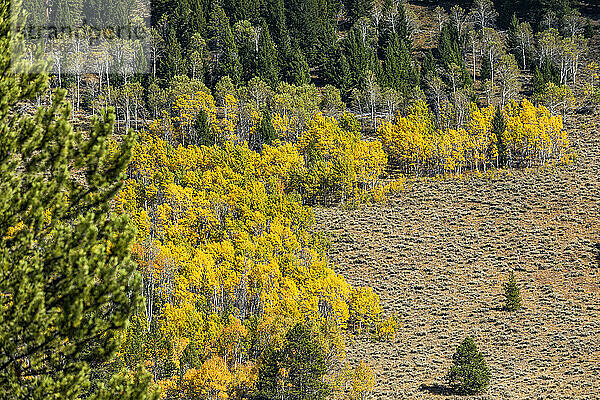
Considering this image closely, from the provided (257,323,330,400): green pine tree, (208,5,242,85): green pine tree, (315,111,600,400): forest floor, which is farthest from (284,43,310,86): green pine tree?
(257,323,330,400): green pine tree

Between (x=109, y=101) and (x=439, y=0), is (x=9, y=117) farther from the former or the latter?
(x=439, y=0)

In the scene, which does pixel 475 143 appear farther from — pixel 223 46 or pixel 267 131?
pixel 223 46

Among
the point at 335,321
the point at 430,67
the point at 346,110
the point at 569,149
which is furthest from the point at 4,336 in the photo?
the point at 430,67

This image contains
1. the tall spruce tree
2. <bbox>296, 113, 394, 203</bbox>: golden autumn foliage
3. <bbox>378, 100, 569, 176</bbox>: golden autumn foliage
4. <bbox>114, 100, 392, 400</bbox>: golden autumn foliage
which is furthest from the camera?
<bbox>378, 100, 569, 176</bbox>: golden autumn foliage

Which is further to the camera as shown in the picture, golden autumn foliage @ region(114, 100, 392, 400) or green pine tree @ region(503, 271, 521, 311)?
green pine tree @ region(503, 271, 521, 311)

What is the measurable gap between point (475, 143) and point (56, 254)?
8292 cm

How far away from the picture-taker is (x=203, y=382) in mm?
48969

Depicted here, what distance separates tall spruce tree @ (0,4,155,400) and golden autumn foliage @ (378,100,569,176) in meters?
78.0

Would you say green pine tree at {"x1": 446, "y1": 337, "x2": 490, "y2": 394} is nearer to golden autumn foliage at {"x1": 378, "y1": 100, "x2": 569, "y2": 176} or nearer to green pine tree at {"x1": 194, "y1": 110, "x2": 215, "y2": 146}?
golden autumn foliage at {"x1": 378, "y1": 100, "x2": 569, "y2": 176}

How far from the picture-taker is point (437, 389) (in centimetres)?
5069

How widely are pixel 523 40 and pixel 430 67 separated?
25679 millimetres

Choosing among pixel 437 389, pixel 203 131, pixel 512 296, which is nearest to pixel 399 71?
pixel 203 131

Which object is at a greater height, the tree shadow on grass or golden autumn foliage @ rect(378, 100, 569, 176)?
golden autumn foliage @ rect(378, 100, 569, 176)

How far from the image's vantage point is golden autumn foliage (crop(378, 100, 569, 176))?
8969cm
